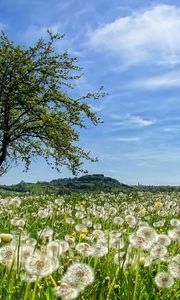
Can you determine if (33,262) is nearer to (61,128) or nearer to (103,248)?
(103,248)

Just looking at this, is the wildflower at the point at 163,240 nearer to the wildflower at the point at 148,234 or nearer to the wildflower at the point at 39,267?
the wildflower at the point at 148,234

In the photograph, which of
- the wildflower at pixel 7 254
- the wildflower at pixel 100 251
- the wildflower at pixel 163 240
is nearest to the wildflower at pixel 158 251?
the wildflower at pixel 163 240

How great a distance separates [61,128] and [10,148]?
7.03 meters

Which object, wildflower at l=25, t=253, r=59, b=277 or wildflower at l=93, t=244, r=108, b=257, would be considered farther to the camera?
wildflower at l=93, t=244, r=108, b=257

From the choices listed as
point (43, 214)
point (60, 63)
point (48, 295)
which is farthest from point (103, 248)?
point (60, 63)

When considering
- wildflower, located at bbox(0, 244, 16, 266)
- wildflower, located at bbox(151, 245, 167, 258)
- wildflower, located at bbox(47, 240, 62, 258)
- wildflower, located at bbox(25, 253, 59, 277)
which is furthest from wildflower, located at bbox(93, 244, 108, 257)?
wildflower, located at bbox(25, 253, 59, 277)

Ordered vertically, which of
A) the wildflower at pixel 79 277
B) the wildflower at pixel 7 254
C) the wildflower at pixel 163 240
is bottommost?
the wildflower at pixel 79 277

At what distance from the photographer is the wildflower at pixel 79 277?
310 cm

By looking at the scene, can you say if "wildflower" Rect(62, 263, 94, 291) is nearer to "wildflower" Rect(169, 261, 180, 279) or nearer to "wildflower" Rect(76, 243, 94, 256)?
"wildflower" Rect(169, 261, 180, 279)

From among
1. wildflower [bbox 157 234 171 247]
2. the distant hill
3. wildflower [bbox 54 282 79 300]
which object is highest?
the distant hill

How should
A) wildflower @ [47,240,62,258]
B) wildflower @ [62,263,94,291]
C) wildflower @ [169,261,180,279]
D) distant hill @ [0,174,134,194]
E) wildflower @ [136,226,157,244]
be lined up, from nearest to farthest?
wildflower @ [62,263,94,291]
wildflower @ [169,261,180,279]
wildflower @ [136,226,157,244]
wildflower @ [47,240,62,258]
distant hill @ [0,174,134,194]

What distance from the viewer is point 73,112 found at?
3784cm

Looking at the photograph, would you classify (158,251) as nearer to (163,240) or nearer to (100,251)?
(163,240)

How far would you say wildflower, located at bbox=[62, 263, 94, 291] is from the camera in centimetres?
310
